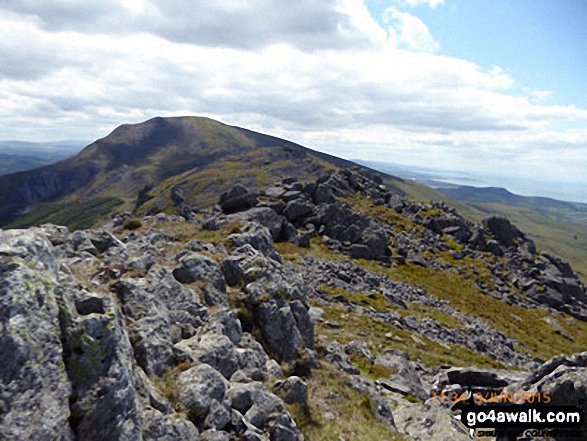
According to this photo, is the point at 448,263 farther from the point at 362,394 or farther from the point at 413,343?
the point at 362,394

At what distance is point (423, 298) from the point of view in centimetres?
6550

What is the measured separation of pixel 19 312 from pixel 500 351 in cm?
5723

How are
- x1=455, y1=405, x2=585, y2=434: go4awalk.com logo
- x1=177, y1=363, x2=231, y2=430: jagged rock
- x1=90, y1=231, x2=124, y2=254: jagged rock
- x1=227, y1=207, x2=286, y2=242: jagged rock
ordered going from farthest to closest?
1. x1=227, y1=207, x2=286, y2=242: jagged rock
2. x1=90, y1=231, x2=124, y2=254: jagged rock
3. x1=455, y1=405, x2=585, y2=434: go4awalk.com logo
4. x1=177, y1=363, x2=231, y2=430: jagged rock

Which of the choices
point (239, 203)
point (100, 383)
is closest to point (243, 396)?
point (100, 383)

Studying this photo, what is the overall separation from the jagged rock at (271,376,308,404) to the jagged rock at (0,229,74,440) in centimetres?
964

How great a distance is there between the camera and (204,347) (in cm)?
1677

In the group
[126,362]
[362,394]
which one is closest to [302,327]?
[362,394]

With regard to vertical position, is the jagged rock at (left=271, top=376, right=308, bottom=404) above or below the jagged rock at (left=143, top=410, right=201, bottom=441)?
below

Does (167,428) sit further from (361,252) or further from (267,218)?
(361,252)

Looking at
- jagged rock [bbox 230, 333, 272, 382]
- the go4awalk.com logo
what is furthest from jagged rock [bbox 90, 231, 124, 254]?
the go4awalk.com logo

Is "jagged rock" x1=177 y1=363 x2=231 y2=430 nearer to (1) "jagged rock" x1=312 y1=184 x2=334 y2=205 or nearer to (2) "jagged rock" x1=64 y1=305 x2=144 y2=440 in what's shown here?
(2) "jagged rock" x1=64 y1=305 x2=144 y2=440

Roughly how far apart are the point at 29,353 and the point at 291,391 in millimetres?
11190

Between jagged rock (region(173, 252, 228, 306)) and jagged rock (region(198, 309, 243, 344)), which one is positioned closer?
jagged rock (region(198, 309, 243, 344))

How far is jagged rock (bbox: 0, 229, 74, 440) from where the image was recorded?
8.97 metres
